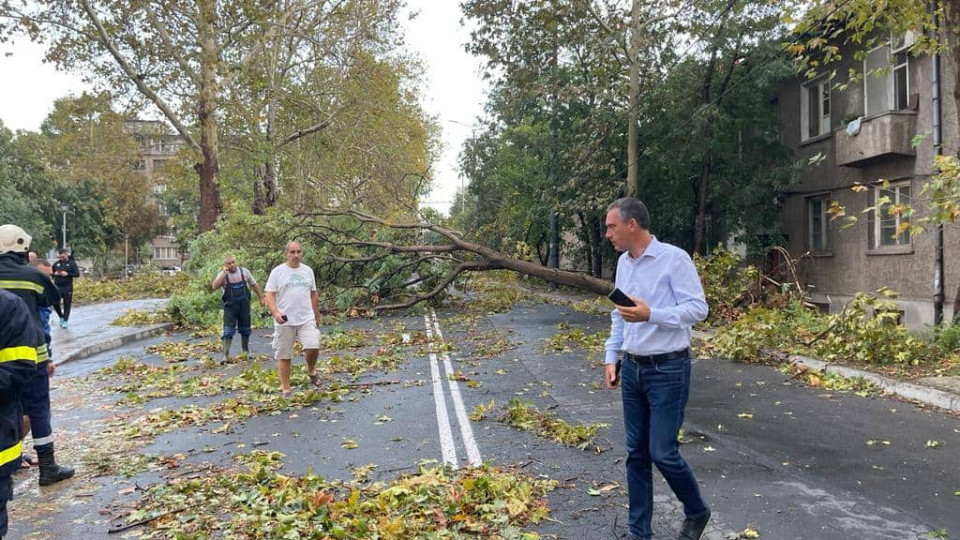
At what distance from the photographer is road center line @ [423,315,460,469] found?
5848 mm

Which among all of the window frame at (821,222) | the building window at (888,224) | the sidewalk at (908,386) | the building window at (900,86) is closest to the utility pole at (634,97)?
the window frame at (821,222)

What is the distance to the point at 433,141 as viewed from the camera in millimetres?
48469

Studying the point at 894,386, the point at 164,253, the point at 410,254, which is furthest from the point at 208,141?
the point at 164,253

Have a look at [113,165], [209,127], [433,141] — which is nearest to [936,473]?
[209,127]

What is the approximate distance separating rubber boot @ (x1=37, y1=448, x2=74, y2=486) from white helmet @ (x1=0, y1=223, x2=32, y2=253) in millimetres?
1618

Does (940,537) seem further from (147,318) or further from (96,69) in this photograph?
(96,69)

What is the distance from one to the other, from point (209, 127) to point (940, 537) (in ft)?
83.0

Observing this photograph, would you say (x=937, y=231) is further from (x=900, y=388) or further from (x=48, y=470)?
(x=48, y=470)

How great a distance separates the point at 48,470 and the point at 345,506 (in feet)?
9.25

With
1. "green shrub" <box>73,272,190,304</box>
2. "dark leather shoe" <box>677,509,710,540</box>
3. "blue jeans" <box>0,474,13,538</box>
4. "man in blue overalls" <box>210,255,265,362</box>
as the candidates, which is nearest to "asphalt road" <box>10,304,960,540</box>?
"dark leather shoe" <box>677,509,710,540</box>

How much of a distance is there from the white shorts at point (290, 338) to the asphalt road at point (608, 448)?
879 millimetres

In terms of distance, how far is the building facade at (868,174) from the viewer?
14.4 metres

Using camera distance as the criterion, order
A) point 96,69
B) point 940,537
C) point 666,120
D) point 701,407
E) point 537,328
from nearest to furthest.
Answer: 1. point 940,537
2. point 701,407
3. point 537,328
4. point 666,120
5. point 96,69

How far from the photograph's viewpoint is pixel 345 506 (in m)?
4.39
